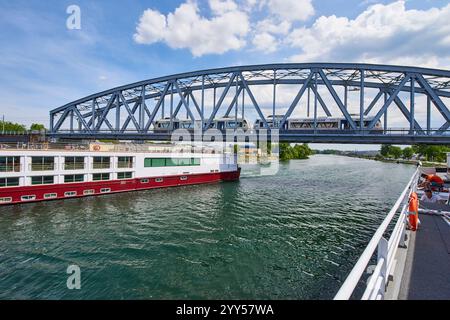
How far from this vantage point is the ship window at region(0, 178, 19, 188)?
2146 centimetres

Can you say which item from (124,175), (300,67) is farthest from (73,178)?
(300,67)

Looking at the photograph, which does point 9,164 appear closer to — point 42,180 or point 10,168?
point 10,168

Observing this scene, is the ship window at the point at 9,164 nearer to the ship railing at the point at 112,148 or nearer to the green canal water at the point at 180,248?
the ship railing at the point at 112,148

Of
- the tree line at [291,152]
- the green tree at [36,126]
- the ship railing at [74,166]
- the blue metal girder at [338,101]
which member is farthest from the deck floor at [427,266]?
the green tree at [36,126]

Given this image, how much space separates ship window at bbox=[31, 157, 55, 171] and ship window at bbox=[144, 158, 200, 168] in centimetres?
1018

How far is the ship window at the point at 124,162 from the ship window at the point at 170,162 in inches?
76.8

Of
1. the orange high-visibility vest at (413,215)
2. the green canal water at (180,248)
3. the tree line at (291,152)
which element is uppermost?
the tree line at (291,152)

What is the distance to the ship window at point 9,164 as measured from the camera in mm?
21520

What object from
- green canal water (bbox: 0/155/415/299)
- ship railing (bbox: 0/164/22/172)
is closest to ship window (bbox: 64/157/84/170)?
ship railing (bbox: 0/164/22/172)

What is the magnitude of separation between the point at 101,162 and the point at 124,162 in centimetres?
266

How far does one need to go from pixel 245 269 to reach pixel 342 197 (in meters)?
22.2

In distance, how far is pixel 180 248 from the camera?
13.4 meters

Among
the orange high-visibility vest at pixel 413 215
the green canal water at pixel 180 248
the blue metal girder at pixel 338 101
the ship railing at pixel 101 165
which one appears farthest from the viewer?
the blue metal girder at pixel 338 101

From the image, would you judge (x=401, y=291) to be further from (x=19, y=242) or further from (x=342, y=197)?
(x=342, y=197)
